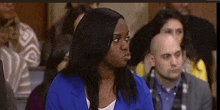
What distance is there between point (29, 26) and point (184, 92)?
60 centimetres

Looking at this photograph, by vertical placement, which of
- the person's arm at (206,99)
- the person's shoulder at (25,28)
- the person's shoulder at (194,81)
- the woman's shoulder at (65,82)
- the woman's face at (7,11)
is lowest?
the person's arm at (206,99)

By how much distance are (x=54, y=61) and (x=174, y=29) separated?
451 millimetres

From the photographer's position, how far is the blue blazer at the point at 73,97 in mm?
812

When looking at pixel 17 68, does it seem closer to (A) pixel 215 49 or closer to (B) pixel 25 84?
(B) pixel 25 84

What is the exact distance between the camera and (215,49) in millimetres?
1283

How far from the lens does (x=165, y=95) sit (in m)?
1.11

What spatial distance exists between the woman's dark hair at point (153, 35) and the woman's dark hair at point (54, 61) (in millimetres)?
223

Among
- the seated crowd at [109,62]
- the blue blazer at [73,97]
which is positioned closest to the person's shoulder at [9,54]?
the seated crowd at [109,62]

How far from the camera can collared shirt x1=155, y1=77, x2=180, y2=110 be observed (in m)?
1.10

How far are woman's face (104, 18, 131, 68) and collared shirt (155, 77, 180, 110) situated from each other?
0.35 m

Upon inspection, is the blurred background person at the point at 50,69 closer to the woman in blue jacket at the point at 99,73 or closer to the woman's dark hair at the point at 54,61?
the woman's dark hair at the point at 54,61

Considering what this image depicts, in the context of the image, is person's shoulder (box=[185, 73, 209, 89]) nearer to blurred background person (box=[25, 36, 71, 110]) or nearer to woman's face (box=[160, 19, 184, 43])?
woman's face (box=[160, 19, 184, 43])

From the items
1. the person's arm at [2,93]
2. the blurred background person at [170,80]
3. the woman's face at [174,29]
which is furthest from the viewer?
the woman's face at [174,29]

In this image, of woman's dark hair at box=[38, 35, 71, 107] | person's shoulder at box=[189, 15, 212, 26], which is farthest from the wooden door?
woman's dark hair at box=[38, 35, 71, 107]
